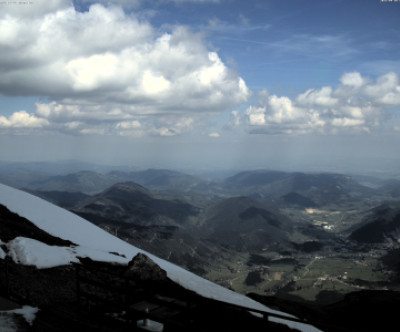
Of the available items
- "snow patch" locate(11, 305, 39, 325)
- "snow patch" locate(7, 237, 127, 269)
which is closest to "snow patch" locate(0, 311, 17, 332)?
"snow patch" locate(11, 305, 39, 325)

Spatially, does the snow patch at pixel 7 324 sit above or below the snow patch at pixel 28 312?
above

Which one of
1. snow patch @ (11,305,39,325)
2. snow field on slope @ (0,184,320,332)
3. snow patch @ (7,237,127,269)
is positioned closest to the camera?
snow patch @ (11,305,39,325)

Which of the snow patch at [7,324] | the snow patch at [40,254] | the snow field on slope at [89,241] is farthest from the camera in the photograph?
the snow field on slope at [89,241]

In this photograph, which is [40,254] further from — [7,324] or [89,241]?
[89,241]

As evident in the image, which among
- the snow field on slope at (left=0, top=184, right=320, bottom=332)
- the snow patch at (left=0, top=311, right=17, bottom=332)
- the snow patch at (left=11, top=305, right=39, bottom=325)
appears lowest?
the snow field on slope at (left=0, top=184, right=320, bottom=332)

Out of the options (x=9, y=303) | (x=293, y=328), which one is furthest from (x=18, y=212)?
(x=293, y=328)

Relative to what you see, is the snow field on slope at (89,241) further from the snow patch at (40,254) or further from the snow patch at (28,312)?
the snow patch at (28,312)

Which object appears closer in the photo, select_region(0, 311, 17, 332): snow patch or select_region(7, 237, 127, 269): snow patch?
select_region(0, 311, 17, 332): snow patch

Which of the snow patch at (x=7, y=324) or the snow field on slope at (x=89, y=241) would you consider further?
the snow field on slope at (x=89, y=241)

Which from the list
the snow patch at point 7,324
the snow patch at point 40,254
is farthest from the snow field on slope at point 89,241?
the snow patch at point 7,324

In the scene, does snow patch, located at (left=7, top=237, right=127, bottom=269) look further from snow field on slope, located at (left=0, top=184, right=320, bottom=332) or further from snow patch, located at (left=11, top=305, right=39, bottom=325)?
snow patch, located at (left=11, top=305, right=39, bottom=325)
